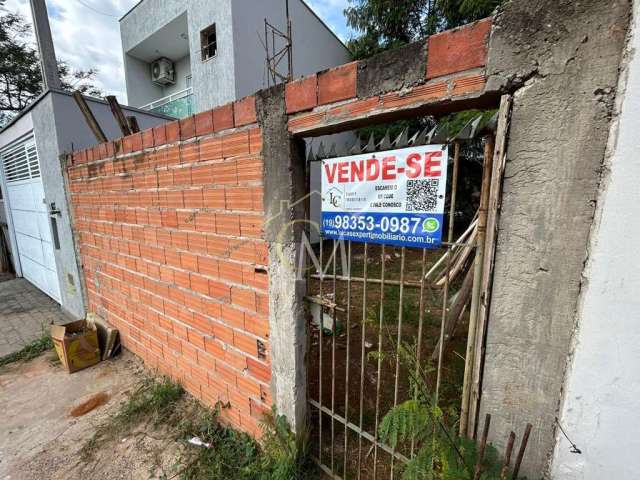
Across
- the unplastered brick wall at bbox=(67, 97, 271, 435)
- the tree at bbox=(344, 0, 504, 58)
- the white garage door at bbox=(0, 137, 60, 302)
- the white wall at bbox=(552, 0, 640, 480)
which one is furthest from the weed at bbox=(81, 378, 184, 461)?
the tree at bbox=(344, 0, 504, 58)

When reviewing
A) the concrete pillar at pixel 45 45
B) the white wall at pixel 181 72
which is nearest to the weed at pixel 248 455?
the concrete pillar at pixel 45 45

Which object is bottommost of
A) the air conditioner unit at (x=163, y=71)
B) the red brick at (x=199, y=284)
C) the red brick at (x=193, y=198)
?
the red brick at (x=199, y=284)

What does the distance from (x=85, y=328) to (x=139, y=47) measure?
36.6ft

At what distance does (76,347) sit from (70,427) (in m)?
1.05

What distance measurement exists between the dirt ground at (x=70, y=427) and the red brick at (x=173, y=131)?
93.6 inches

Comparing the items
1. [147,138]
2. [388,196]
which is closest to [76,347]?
[147,138]

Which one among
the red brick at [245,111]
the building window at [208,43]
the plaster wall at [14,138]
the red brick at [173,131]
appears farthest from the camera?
the building window at [208,43]

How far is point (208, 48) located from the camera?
7.93 metres

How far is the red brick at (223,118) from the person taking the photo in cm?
177

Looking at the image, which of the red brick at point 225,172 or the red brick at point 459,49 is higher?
the red brick at point 459,49

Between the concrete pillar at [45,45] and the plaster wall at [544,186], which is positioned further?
the concrete pillar at [45,45]

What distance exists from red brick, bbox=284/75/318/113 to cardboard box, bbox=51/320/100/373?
3607 mm

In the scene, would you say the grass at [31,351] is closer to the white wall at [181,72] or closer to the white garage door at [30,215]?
the white garage door at [30,215]

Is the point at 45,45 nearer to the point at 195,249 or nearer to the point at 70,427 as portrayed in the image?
the point at 195,249
